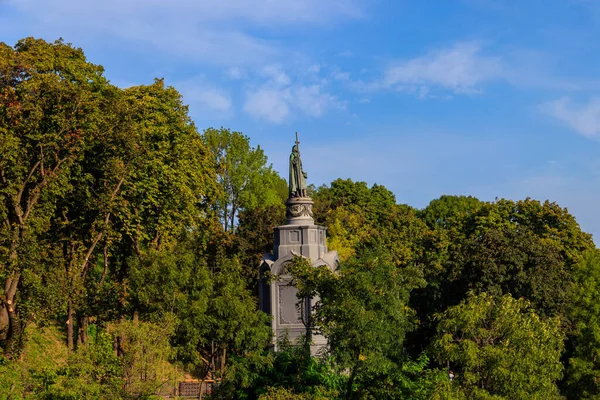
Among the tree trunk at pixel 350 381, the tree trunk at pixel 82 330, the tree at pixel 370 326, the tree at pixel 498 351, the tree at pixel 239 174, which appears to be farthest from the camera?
the tree at pixel 239 174

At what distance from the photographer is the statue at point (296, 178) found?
35.6 meters

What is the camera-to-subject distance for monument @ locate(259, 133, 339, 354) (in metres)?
33.4

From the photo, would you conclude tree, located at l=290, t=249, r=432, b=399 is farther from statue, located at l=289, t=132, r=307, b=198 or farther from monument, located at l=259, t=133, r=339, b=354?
statue, located at l=289, t=132, r=307, b=198

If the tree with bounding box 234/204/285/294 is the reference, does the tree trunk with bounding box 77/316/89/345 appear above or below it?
below

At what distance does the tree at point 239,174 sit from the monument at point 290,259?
1931 centimetres

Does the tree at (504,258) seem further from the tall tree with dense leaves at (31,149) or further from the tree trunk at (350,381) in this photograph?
the tall tree with dense leaves at (31,149)

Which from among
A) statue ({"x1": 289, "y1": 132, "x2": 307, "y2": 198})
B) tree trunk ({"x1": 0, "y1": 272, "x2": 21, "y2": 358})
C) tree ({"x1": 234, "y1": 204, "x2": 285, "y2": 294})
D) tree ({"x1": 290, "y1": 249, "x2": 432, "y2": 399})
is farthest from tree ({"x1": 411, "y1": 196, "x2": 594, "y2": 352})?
tree trunk ({"x1": 0, "y1": 272, "x2": 21, "y2": 358})

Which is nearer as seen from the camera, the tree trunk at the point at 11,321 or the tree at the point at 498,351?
the tree at the point at 498,351

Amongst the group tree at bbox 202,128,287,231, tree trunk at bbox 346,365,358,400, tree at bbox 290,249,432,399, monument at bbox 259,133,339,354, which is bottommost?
tree trunk at bbox 346,365,358,400

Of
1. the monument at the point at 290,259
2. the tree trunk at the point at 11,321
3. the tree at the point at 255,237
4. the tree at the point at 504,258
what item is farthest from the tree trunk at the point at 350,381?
the tree at the point at 255,237

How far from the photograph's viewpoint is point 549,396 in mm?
22891

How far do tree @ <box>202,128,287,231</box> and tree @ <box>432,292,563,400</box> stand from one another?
3151 centimetres

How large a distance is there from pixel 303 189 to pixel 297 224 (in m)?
1.75

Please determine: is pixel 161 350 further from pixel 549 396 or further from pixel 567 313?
pixel 567 313
